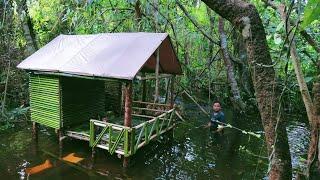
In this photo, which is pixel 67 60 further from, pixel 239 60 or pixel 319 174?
pixel 239 60

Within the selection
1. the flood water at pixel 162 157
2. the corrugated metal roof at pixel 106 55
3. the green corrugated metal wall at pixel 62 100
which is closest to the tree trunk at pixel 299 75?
the flood water at pixel 162 157

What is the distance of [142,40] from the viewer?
412 inches

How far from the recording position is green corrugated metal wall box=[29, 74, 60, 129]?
1066 centimetres

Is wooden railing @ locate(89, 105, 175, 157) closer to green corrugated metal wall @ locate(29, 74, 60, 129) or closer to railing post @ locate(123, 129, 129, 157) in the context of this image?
railing post @ locate(123, 129, 129, 157)

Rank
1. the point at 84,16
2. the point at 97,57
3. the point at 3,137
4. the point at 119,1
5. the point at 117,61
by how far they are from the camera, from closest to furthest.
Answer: the point at 117,61, the point at 97,57, the point at 3,137, the point at 84,16, the point at 119,1

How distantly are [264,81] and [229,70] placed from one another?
1401 cm

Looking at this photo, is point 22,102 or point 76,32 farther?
point 76,32

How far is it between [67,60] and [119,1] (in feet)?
21.2

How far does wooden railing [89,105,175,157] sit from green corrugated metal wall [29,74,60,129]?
1.52 meters

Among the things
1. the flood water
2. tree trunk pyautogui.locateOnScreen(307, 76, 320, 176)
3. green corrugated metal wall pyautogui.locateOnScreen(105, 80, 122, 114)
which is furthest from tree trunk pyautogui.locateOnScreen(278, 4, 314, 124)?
green corrugated metal wall pyautogui.locateOnScreen(105, 80, 122, 114)

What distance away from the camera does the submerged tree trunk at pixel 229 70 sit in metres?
15.7

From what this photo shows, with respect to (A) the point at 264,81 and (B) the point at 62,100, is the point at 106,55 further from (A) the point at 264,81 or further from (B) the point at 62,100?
(A) the point at 264,81

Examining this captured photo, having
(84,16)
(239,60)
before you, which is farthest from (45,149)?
(239,60)

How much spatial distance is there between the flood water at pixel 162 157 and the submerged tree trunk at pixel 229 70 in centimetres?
346
